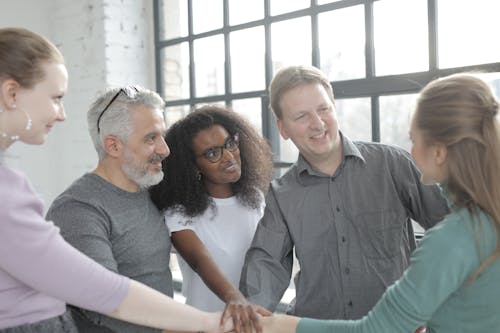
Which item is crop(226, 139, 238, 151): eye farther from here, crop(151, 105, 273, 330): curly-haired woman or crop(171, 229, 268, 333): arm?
crop(171, 229, 268, 333): arm

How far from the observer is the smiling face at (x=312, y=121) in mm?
Result: 1615

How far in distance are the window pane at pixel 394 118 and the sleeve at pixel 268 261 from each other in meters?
1.06

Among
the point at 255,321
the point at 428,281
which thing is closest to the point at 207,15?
the point at 255,321

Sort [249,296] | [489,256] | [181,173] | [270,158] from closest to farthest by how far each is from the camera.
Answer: [489,256], [249,296], [181,173], [270,158]

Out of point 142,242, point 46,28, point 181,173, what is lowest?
point 142,242

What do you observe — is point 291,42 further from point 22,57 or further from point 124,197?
point 22,57

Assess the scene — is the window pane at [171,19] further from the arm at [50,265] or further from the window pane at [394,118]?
the arm at [50,265]

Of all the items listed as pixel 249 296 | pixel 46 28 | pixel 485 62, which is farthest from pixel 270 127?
pixel 46 28

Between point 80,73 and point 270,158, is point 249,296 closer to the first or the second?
point 270,158

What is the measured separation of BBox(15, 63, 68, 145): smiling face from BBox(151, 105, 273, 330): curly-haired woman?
0.60 metres

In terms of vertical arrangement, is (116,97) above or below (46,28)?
below

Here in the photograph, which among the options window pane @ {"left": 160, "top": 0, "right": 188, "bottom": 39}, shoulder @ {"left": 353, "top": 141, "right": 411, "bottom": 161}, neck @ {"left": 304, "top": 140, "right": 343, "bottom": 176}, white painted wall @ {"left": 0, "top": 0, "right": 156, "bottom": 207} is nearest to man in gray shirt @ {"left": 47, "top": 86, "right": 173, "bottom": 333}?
neck @ {"left": 304, "top": 140, "right": 343, "bottom": 176}

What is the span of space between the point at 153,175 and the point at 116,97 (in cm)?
25

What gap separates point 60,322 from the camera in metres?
1.17
